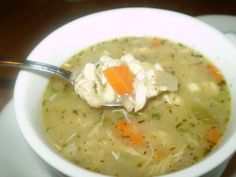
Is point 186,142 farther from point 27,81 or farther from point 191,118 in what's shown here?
point 27,81

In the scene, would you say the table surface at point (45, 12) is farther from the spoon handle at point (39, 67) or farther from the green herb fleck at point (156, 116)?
the green herb fleck at point (156, 116)

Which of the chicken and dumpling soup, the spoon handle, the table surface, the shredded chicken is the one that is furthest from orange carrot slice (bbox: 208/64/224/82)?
the table surface

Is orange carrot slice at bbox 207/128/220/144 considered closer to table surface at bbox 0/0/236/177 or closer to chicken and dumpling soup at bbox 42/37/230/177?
chicken and dumpling soup at bbox 42/37/230/177

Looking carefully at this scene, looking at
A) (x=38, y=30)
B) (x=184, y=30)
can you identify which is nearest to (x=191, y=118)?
(x=184, y=30)

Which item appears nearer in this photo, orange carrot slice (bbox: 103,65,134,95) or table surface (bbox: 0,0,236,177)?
orange carrot slice (bbox: 103,65,134,95)

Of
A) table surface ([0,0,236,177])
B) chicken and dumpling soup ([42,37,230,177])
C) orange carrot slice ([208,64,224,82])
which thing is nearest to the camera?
chicken and dumpling soup ([42,37,230,177])

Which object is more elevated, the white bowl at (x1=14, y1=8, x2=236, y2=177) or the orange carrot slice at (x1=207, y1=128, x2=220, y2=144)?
the white bowl at (x1=14, y1=8, x2=236, y2=177)
